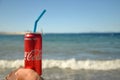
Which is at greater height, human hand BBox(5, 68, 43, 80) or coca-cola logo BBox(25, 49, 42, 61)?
coca-cola logo BBox(25, 49, 42, 61)

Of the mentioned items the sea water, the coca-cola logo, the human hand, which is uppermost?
the coca-cola logo

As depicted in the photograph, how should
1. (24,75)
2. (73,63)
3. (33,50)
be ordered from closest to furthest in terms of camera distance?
(24,75), (33,50), (73,63)

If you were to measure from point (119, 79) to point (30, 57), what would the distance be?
5437mm

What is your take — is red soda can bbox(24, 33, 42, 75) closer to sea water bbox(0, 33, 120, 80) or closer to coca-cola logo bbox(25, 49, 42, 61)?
coca-cola logo bbox(25, 49, 42, 61)

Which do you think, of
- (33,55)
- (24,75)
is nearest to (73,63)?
(33,55)

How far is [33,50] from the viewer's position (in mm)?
2557

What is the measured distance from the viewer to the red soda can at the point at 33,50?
8.29ft

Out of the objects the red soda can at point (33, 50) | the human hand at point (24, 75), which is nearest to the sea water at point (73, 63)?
the red soda can at point (33, 50)

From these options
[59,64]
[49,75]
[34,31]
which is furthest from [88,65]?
[34,31]

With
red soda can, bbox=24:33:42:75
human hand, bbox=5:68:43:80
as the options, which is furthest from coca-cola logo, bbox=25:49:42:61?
human hand, bbox=5:68:43:80

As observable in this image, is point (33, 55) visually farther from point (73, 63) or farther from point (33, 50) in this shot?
point (73, 63)

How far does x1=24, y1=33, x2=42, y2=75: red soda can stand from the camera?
99.5 inches

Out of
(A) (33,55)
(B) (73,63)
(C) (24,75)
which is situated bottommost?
(B) (73,63)

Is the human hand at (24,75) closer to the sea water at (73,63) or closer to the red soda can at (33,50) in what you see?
the red soda can at (33,50)
